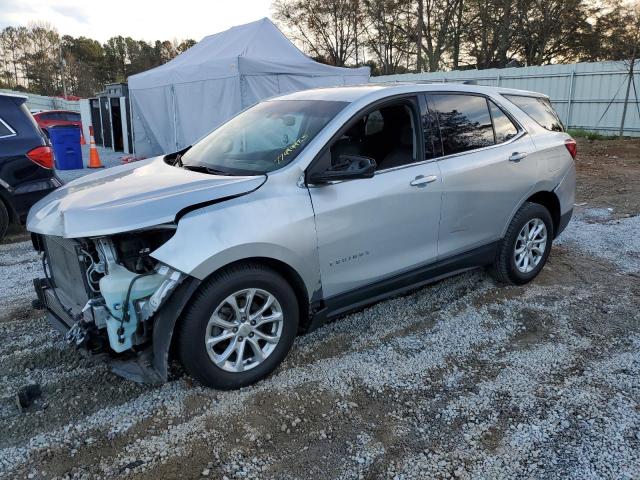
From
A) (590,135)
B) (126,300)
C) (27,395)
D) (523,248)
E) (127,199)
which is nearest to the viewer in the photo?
(126,300)

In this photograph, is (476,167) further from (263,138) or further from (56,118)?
(56,118)

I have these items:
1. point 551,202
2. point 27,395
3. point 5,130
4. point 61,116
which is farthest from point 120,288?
point 61,116

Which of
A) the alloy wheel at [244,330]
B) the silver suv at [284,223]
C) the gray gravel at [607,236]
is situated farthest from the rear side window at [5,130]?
the gray gravel at [607,236]

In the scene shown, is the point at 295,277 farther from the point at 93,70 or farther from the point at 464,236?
the point at 93,70

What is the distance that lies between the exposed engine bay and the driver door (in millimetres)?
963

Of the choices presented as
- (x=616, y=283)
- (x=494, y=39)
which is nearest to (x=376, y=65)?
(x=494, y=39)

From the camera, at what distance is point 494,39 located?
29703mm

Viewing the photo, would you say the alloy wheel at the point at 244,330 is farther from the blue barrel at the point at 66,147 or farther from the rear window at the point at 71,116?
→ the rear window at the point at 71,116

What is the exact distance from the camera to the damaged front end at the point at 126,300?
8.79ft

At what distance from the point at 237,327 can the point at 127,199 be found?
0.94 metres

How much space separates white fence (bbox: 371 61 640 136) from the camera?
16109mm

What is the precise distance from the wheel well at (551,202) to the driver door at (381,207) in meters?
1.41

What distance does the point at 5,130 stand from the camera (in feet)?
20.4

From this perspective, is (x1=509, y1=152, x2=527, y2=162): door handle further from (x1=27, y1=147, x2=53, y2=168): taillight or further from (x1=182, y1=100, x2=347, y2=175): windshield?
(x1=27, y1=147, x2=53, y2=168): taillight
